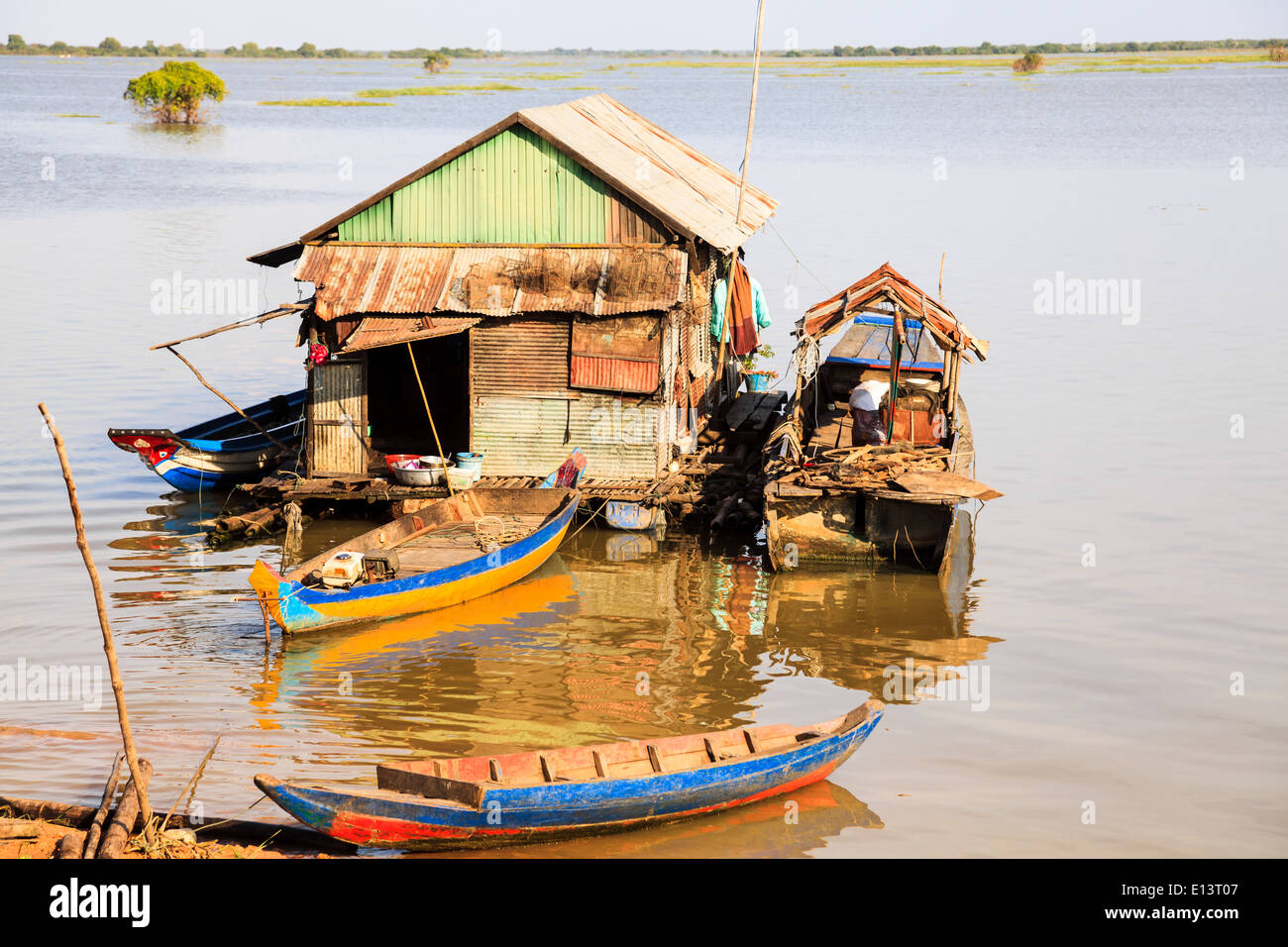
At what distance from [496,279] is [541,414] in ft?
6.43

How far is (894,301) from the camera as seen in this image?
672 inches

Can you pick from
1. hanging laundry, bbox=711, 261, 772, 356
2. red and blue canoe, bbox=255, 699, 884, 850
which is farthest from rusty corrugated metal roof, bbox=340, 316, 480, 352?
red and blue canoe, bbox=255, 699, 884, 850

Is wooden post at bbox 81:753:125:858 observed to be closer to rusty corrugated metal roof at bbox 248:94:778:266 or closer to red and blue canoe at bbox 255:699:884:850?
red and blue canoe at bbox 255:699:884:850

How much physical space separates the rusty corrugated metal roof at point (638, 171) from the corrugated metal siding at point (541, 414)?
2275mm

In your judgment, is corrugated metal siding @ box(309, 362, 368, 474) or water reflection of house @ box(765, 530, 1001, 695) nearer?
water reflection of house @ box(765, 530, 1001, 695)

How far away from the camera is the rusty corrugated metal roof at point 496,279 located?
55.5 ft

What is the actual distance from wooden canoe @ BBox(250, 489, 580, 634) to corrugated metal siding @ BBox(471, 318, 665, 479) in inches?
35.2

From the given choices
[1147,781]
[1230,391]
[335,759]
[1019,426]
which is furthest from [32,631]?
[1230,391]

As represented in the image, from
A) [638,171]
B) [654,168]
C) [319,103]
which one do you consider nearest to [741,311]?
[654,168]

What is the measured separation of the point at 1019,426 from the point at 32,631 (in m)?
16.4

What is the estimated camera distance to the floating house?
55.9 ft

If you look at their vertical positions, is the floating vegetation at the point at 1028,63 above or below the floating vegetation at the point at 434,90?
above

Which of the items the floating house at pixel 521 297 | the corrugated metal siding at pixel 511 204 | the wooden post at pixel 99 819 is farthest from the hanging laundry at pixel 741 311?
the wooden post at pixel 99 819

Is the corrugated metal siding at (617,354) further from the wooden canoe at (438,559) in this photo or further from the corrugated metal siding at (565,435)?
the wooden canoe at (438,559)
